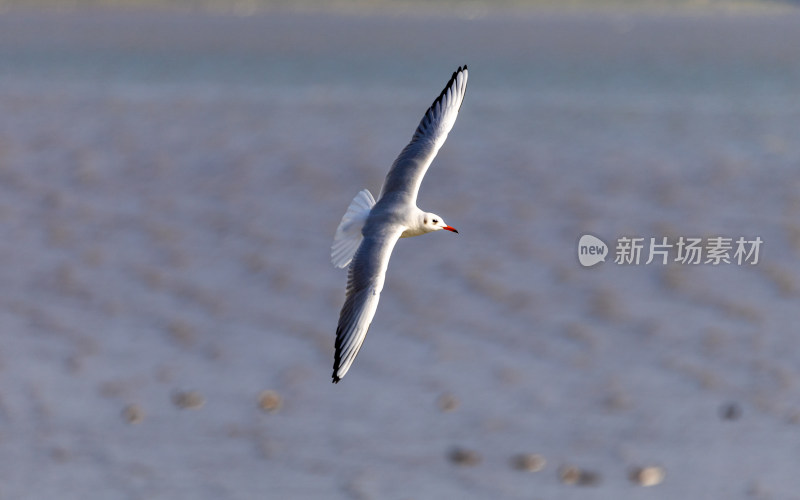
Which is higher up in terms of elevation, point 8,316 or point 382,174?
point 382,174

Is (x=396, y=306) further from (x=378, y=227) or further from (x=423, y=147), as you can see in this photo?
(x=378, y=227)

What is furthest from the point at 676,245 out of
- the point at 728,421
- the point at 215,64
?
the point at 215,64

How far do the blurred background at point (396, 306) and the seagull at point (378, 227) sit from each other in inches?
93.2

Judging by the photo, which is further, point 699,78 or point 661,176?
point 699,78

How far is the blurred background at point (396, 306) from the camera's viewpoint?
930 centimetres

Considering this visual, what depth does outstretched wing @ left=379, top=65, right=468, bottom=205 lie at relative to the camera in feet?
24.2

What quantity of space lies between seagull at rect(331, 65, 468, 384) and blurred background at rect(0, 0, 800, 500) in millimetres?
2367

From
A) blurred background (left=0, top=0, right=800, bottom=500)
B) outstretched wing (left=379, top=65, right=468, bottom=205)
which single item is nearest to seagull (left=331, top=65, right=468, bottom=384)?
outstretched wing (left=379, top=65, right=468, bottom=205)

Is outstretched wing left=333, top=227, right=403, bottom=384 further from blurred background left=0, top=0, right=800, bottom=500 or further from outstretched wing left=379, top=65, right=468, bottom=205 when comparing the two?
blurred background left=0, top=0, right=800, bottom=500

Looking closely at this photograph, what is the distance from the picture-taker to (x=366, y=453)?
9.36m

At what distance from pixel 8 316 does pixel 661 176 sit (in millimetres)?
8607

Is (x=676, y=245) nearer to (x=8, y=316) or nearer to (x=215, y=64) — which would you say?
(x=8, y=316)

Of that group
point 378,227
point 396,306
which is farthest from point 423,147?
point 396,306

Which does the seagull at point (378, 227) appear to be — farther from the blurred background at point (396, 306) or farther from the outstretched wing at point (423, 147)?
the blurred background at point (396, 306)
